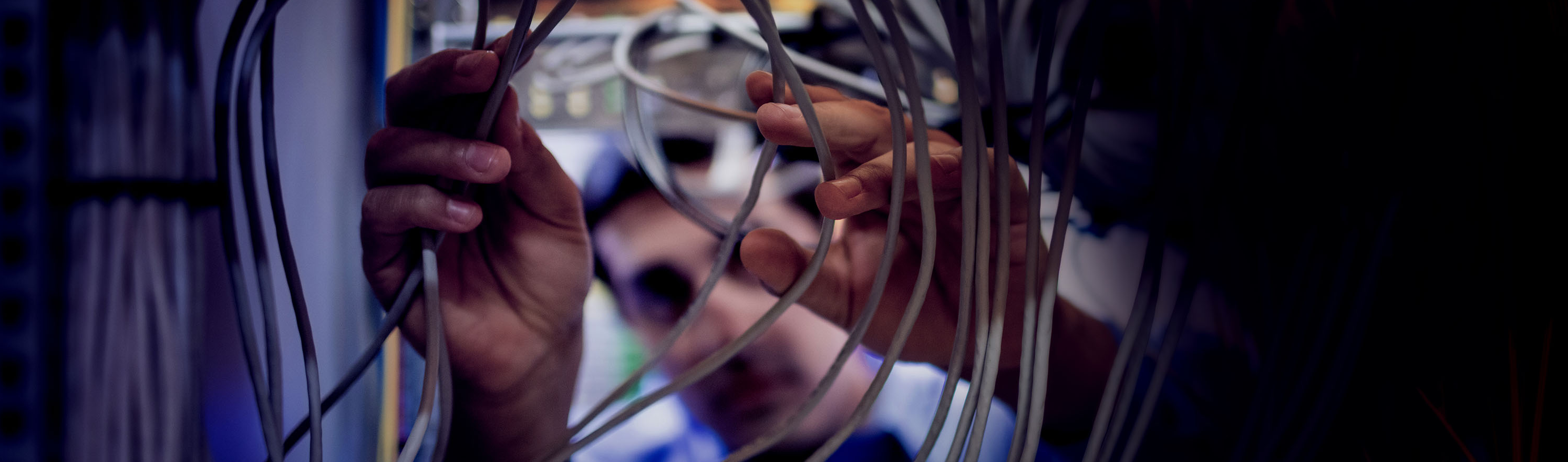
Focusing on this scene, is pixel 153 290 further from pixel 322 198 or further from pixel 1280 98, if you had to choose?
pixel 1280 98

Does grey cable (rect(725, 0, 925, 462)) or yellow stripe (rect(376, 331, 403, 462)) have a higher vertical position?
grey cable (rect(725, 0, 925, 462))

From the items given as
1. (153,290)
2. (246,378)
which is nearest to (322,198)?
(246,378)

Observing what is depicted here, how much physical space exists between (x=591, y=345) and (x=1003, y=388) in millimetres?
383

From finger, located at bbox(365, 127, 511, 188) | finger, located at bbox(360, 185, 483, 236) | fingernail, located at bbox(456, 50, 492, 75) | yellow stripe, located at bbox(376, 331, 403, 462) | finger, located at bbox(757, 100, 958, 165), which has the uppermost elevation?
fingernail, located at bbox(456, 50, 492, 75)

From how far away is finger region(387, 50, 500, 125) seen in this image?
8.7 inches

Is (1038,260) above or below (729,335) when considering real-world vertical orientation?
above

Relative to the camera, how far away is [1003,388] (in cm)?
42

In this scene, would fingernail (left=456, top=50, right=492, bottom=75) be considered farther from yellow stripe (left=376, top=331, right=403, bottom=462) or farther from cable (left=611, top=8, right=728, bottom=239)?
yellow stripe (left=376, top=331, right=403, bottom=462)

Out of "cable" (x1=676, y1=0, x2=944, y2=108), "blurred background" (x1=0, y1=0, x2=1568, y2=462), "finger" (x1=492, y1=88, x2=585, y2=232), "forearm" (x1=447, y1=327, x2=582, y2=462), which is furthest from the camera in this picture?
"cable" (x1=676, y1=0, x2=944, y2=108)

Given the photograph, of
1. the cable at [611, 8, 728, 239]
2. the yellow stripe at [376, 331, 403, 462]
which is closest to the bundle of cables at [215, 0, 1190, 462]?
the cable at [611, 8, 728, 239]

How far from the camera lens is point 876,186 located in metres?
0.22

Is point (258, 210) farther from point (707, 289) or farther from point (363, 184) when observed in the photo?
point (363, 184)

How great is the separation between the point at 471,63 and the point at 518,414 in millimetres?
285

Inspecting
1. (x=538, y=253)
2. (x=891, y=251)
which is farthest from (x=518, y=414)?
(x=891, y=251)
